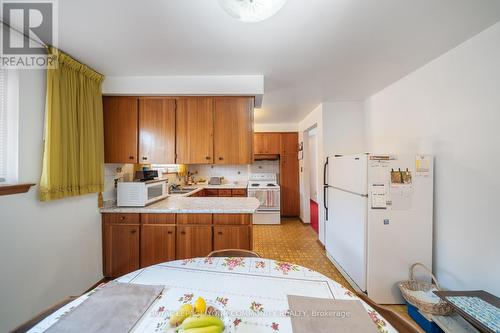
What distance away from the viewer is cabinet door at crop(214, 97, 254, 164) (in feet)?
7.99

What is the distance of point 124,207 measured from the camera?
2.29m

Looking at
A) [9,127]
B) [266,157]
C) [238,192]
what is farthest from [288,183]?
[9,127]

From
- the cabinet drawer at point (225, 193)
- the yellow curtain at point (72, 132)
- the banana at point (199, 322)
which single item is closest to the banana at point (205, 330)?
the banana at point (199, 322)

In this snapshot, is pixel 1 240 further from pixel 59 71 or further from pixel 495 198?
pixel 495 198

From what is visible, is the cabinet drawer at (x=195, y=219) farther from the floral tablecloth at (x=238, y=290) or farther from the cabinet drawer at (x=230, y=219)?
the floral tablecloth at (x=238, y=290)

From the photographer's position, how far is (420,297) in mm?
1753

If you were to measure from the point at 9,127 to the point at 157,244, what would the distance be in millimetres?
1623

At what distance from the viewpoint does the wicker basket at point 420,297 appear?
1599 millimetres

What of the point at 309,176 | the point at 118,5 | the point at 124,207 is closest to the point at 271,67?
the point at 118,5

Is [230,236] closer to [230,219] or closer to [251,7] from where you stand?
[230,219]

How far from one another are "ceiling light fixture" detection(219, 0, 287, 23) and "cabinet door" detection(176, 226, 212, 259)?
6.41 ft

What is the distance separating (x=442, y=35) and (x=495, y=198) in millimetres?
1350

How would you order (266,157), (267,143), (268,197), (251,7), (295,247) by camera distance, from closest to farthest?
(251,7) < (295,247) < (268,197) < (267,143) < (266,157)

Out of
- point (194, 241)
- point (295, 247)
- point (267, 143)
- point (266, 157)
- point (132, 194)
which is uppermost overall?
point (267, 143)
